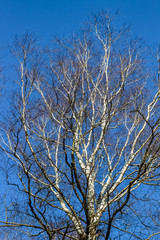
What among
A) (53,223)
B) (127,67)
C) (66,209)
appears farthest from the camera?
(127,67)

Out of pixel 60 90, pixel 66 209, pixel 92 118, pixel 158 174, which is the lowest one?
pixel 66 209

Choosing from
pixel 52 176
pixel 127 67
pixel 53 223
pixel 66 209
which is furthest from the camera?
pixel 127 67

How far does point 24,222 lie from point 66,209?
95 cm

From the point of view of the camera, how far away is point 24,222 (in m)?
6.29

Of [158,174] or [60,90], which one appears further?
[60,90]

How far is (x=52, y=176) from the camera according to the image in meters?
7.41

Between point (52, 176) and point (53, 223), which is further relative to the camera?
point (52, 176)

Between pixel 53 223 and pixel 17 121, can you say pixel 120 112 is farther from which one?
pixel 53 223

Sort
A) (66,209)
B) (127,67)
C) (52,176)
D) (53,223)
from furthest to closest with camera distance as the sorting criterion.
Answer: (127,67) → (52,176) → (66,209) → (53,223)

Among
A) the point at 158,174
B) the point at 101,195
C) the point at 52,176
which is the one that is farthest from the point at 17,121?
the point at 158,174

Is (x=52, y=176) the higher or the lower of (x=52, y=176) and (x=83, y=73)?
the lower

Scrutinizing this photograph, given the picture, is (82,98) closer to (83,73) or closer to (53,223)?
(83,73)

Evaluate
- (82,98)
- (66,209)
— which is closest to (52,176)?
(66,209)

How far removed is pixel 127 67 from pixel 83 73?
121 centimetres
